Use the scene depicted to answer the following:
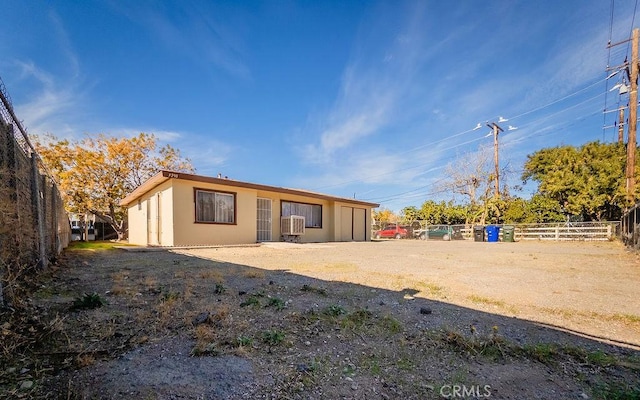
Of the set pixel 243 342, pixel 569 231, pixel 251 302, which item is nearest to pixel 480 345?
pixel 243 342

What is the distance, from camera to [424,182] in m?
35.0

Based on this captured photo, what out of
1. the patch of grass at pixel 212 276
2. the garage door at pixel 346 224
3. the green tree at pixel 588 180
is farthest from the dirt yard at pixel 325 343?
the green tree at pixel 588 180

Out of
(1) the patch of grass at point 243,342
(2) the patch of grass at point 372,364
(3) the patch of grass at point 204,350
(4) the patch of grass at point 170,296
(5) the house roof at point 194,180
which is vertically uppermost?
(5) the house roof at point 194,180

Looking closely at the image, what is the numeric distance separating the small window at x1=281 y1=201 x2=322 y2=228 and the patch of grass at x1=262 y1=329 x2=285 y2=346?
12043 mm

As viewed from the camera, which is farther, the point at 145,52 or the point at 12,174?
the point at 145,52

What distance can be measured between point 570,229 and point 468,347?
72.5 feet

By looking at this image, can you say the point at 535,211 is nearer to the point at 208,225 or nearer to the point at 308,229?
the point at 308,229

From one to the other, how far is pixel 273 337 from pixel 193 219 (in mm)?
9522

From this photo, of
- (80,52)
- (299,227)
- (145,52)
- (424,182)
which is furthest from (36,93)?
(424,182)

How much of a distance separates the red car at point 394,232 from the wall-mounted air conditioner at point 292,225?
50.2 ft

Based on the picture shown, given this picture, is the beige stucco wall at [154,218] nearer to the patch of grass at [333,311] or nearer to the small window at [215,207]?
the small window at [215,207]

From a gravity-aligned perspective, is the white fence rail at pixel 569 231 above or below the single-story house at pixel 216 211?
below

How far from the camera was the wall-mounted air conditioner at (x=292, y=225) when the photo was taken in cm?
1371

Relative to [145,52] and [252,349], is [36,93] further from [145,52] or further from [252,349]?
[252,349]
